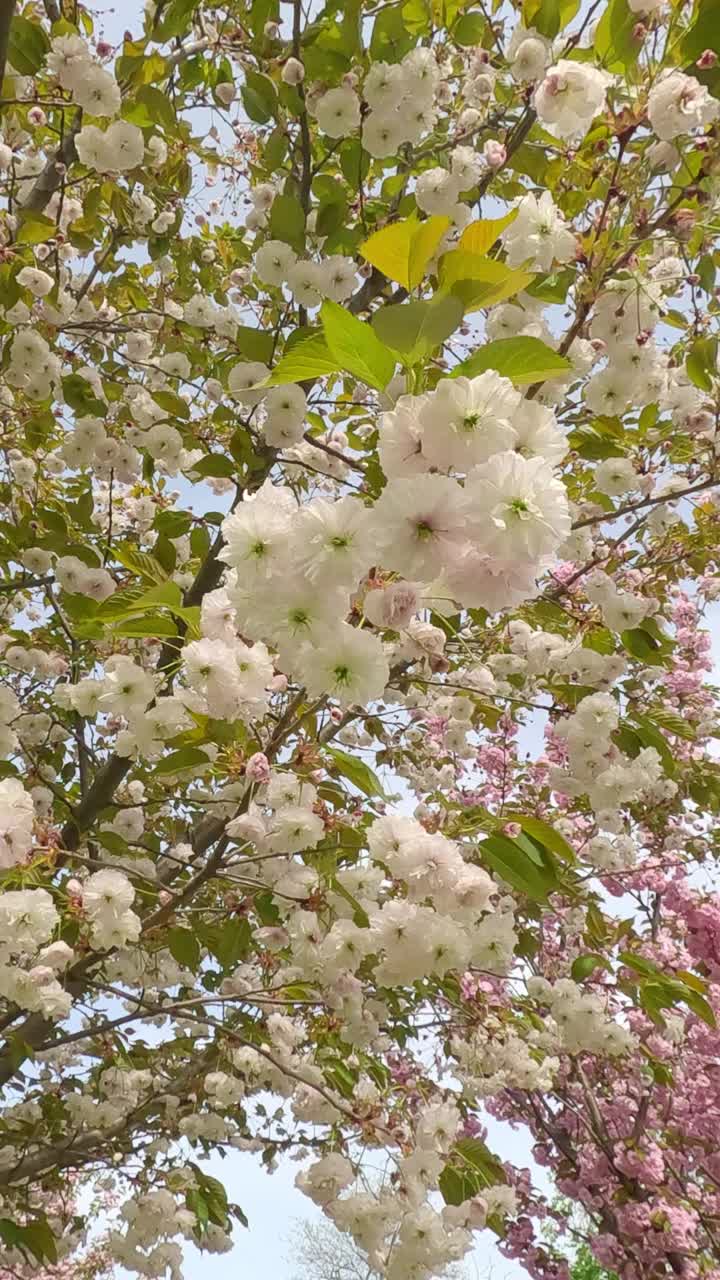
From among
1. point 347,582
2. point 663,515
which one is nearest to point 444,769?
point 663,515

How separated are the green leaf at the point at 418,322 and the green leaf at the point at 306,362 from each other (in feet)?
0.24

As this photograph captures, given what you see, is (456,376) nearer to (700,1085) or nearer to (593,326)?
(593,326)

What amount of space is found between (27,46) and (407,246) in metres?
1.93

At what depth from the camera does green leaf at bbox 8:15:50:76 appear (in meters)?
2.05

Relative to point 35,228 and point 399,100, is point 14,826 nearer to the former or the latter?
point 35,228

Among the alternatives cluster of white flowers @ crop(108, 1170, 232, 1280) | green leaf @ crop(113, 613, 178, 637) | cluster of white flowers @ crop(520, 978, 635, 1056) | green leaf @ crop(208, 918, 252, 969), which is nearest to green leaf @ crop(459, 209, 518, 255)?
green leaf @ crop(113, 613, 178, 637)

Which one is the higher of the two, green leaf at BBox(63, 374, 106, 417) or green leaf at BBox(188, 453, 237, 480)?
green leaf at BBox(63, 374, 106, 417)

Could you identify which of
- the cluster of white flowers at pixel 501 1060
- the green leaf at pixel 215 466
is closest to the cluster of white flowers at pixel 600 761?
the cluster of white flowers at pixel 501 1060

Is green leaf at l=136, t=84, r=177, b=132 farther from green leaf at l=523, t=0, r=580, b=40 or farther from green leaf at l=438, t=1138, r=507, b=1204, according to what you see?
green leaf at l=438, t=1138, r=507, b=1204

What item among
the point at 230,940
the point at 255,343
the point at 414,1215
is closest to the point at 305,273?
the point at 255,343

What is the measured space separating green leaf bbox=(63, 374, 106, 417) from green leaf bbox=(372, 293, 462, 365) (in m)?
2.17

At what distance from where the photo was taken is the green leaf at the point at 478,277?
2.64ft

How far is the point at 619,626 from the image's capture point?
2271 millimetres

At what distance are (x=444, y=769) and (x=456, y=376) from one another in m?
3.69
